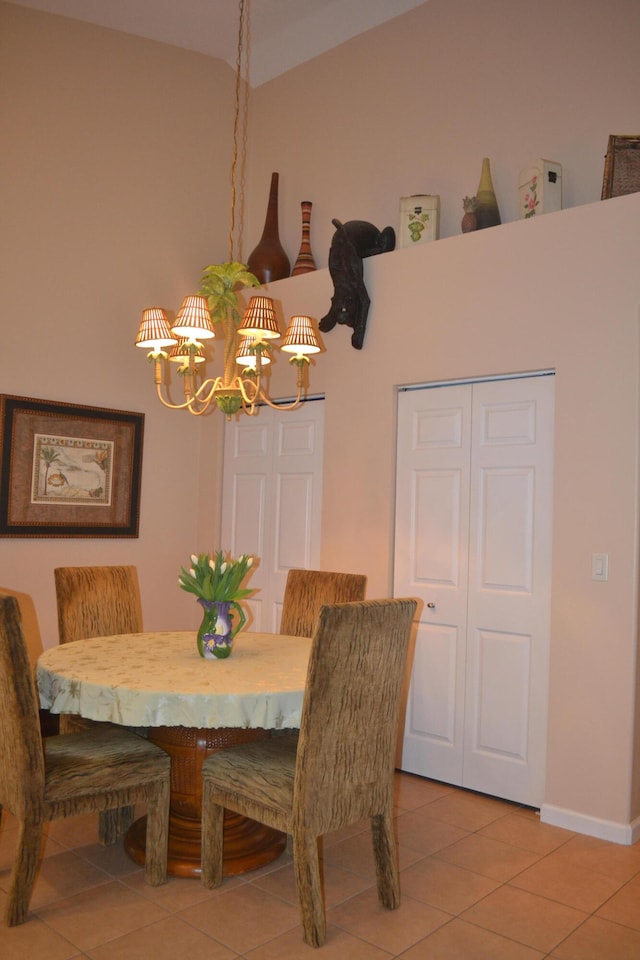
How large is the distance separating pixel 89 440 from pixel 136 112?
199 cm

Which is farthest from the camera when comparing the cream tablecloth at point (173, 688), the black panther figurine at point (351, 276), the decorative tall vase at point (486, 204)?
the black panther figurine at point (351, 276)

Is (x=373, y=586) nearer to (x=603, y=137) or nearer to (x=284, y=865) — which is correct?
(x=284, y=865)

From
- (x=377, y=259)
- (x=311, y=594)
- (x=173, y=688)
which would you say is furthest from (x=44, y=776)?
(x=377, y=259)

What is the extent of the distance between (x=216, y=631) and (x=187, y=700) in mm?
504

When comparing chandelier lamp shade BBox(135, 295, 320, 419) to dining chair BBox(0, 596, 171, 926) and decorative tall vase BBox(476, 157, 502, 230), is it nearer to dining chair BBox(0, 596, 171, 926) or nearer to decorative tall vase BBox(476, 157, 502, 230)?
dining chair BBox(0, 596, 171, 926)

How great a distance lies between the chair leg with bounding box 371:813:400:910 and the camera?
2402mm

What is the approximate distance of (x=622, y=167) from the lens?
331 cm

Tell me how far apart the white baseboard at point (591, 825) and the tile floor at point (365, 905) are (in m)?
0.04

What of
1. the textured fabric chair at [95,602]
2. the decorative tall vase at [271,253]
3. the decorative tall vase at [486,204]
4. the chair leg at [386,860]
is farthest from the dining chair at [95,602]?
the decorative tall vase at [486,204]

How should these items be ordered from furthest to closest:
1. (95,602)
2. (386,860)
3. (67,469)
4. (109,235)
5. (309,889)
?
(109,235), (67,469), (95,602), (386,860), (309,889)

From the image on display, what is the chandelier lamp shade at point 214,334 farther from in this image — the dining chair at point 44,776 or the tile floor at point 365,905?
the tile floor at point 365,905

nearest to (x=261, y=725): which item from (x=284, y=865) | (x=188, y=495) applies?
(x=284, y=865)

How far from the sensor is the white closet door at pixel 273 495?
439 cm

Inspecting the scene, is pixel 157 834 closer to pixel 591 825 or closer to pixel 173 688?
pixel 173 688
